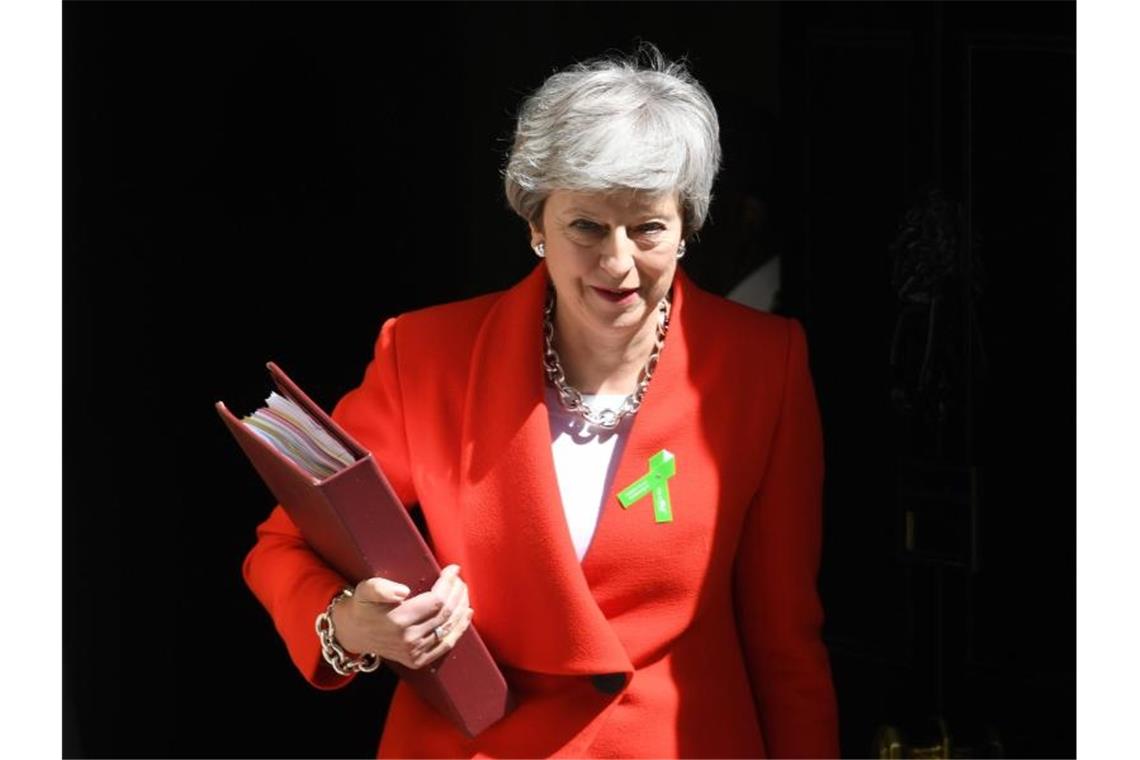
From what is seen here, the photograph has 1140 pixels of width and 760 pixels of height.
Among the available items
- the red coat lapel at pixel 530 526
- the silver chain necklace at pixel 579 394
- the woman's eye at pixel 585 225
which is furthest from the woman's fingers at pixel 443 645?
the woman's eye at pixel 585 225

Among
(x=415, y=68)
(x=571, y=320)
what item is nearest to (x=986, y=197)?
(x=571, y=320)

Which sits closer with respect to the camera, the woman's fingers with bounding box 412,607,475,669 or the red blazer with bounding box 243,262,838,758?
the woman's fingers with bounding box 412,607,475,669

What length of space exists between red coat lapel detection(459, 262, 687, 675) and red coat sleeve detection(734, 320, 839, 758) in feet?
0.66

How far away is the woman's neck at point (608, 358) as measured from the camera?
2.99 meters

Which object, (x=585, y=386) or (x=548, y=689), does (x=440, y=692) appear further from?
(x=585, y=386)

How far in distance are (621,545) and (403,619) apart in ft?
1.26

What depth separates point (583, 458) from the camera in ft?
9.70

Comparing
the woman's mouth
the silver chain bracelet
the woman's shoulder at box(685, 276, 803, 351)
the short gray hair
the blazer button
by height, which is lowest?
the blazer button

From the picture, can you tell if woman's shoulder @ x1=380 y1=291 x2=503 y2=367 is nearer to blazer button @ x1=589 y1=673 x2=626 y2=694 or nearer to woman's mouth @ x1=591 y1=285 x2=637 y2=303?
woman's mouth @ x1=591 y1=285 x2=637 y2=303

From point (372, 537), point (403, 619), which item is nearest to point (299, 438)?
point (372, 537)

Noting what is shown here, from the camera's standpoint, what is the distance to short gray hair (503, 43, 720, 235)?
8.98ft

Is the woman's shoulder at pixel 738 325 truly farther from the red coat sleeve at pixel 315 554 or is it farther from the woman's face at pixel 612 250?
the red coat sleeve at pixel 315 554

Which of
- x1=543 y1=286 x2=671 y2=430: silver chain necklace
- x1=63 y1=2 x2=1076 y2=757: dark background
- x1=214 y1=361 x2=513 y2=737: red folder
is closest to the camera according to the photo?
x1=214 y1=361 x2=513 y2=737: red folder

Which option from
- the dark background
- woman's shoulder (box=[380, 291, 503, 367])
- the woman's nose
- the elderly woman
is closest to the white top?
the elderly woman
